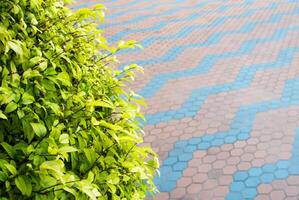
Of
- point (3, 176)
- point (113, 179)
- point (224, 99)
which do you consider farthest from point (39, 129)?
point (224, 99)

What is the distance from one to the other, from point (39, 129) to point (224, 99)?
14.8 feet

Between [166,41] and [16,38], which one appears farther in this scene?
[166,41]

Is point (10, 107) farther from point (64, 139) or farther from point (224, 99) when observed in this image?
point (224, 99)

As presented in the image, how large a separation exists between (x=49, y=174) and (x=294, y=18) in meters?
9.38

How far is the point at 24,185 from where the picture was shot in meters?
1.49

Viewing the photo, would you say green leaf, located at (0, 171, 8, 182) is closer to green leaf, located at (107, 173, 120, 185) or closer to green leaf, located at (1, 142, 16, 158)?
green leaf, located at (1, 142, 16, 158)

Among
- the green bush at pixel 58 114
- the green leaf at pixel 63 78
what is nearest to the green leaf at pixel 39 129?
the green bush at pixel 58 114

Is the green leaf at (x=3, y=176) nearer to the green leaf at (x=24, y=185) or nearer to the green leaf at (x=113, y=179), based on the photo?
the green leaf at (x=24, y=185)

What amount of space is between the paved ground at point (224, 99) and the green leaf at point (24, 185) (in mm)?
2552

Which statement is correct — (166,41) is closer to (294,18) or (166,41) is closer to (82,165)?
(294,18)

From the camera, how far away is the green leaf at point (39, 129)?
1600 millimetres

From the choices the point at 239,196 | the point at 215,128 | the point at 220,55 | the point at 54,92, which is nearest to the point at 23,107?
the point at 54,92

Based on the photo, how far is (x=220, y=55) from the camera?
25.8 ft

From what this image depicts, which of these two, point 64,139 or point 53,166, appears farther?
point 64,139
